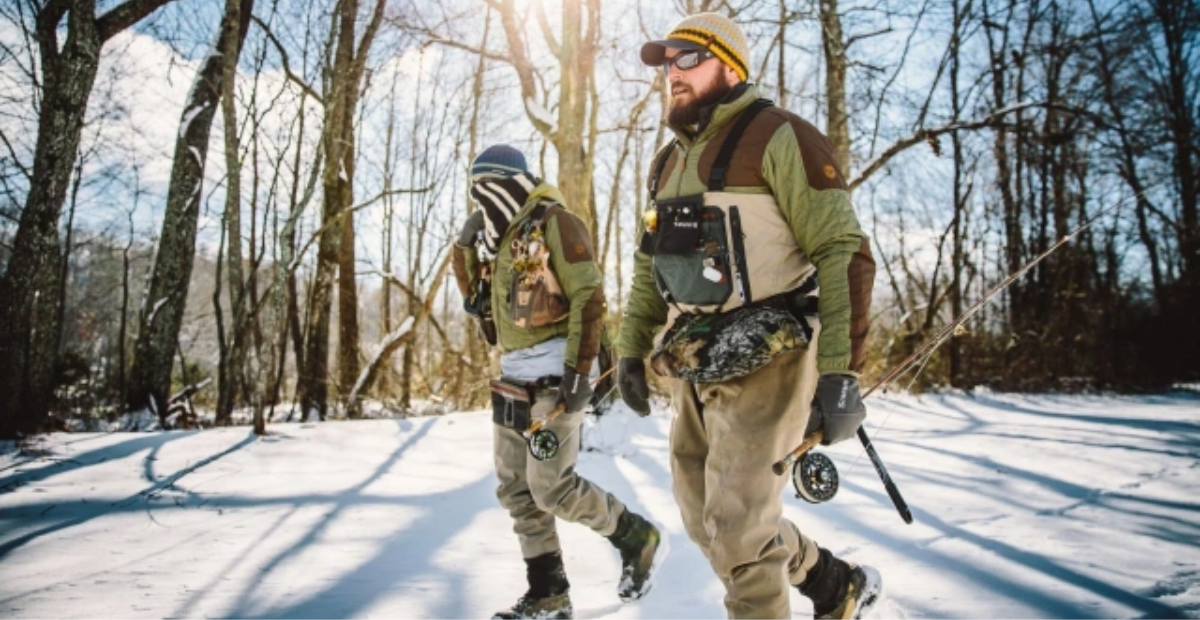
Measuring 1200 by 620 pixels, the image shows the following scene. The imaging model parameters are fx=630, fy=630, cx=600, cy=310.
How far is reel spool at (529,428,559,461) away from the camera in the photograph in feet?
8.90

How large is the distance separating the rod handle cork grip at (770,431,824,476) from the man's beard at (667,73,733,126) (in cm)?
111

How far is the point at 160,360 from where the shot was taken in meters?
8.27

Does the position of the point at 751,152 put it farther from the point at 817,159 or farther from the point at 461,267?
the point at 461,267

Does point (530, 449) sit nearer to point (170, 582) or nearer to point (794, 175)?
point (794, 175)

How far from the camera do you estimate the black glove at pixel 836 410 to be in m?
1.76

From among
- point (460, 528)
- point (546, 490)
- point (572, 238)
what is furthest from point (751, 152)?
Result: point (460, 528)

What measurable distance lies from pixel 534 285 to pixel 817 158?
4.63ft

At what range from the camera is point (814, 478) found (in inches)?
74.8

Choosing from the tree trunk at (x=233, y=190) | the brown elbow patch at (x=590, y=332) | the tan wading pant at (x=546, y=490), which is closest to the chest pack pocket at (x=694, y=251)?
the brown elbow patch at (x=590, y=332)

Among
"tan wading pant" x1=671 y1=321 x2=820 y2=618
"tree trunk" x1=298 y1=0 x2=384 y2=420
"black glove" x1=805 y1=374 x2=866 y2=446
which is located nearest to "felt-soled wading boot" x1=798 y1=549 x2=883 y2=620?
"tan wading pant" x1=671 y1=321 x2=820 y2=618

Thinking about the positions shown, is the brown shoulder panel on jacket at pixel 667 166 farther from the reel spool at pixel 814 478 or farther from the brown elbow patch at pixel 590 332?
the reel spool at pixel 814 478

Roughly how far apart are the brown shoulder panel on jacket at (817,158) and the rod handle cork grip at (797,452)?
2.43ft

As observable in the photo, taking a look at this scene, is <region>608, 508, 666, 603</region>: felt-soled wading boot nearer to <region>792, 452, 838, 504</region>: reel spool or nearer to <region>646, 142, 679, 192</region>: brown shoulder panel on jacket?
<region>792, 452, 838, 504</region>: reel spool

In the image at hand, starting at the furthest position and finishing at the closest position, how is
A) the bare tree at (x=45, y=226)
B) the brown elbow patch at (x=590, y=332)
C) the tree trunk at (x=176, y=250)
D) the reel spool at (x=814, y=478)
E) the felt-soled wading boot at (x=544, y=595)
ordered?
the tree trunk at (x=176, y=250), the bare tree at (x=45, y=226), the brown elbow patch at (x=590, y=332), the felt-soled wading boot at (x=544, y=595), the reel spool at (x=814, y=478)
